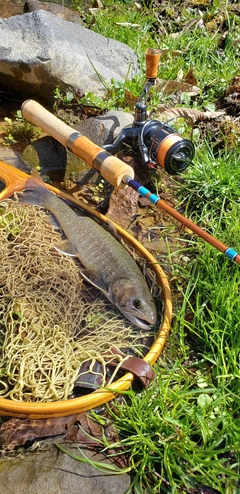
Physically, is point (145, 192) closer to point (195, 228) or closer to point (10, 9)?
point (195, 228)

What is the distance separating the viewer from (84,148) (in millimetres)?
3660

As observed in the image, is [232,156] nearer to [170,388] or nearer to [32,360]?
[170,388]

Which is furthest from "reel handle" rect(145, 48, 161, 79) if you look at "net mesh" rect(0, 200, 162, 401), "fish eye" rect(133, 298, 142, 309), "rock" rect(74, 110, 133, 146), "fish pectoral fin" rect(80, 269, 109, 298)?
"fish eye" rect(133, 298, 142, 309)

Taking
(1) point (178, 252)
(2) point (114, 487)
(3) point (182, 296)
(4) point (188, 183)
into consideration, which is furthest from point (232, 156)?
(2) point (114, 487)

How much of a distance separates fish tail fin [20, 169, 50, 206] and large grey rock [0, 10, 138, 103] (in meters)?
2.22

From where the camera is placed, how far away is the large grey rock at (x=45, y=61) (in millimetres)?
5570

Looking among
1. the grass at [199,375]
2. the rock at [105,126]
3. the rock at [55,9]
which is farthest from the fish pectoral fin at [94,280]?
the rock at [55,9]

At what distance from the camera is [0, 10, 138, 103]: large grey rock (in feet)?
18.3

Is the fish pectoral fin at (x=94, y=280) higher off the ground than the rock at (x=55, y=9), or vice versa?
the rock at (x=55, y=9)

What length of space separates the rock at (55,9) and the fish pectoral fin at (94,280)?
5825mm

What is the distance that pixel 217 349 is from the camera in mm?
3129

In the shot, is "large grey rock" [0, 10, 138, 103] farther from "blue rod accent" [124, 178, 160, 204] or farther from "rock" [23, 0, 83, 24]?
"blue rod accent" [124, 178, 160, 204]

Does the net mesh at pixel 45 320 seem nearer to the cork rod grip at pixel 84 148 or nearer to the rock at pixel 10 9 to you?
the cork rod grip at pixel 84 148

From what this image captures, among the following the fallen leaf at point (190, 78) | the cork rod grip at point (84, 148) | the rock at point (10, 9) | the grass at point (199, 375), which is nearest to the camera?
the grass at point (199, 375)
